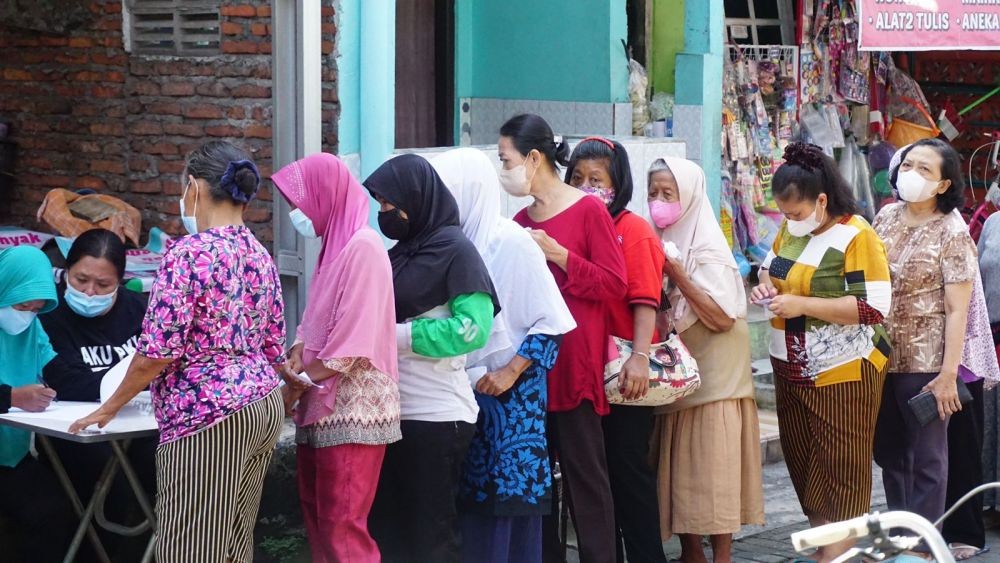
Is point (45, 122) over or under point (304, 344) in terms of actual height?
over

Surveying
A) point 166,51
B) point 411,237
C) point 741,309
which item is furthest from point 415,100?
point 411,237

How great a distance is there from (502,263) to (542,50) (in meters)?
3.94

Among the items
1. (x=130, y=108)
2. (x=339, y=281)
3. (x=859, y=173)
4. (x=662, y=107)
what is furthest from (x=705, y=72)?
(x=339, y=281)

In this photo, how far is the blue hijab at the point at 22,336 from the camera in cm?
443

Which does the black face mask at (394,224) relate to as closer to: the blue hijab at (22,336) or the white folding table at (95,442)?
the white folding table at (95,442)

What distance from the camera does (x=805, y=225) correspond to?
5.15m

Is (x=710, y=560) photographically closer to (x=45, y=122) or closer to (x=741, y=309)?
(x=741, y=309)

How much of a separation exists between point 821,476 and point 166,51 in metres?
3.63

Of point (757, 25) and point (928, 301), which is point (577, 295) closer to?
point (928, 301)

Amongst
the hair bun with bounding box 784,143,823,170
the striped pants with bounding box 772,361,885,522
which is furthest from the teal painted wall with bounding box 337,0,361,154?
the striped pants with bounding box 772,361,885,522

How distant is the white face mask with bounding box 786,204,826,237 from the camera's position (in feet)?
16.8

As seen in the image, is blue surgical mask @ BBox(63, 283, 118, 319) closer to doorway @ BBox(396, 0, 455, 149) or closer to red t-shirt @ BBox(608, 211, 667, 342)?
red t-shirt @ BBox(608, 211, 667, 342)

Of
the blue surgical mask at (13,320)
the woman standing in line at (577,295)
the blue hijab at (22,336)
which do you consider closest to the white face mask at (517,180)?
the woman standing in line at (577,295)

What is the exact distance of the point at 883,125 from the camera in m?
10.1
